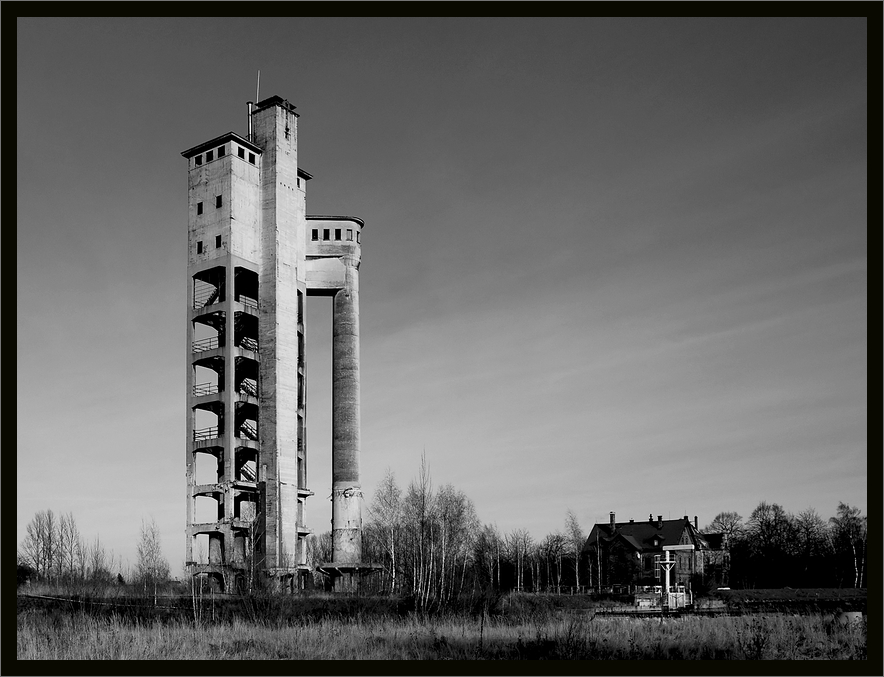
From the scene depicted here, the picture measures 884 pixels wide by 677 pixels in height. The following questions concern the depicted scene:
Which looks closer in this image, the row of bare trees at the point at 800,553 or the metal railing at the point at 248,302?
the metal railing at the point at 248,302

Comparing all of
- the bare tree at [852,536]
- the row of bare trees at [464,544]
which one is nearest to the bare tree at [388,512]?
the row of bare trees at [464,544]

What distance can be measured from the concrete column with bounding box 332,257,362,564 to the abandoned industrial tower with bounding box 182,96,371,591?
91mm

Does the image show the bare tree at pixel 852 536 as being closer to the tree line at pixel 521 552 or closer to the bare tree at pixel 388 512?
the tree line at pixel 521 552

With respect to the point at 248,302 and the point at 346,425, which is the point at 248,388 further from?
the point at 346,425

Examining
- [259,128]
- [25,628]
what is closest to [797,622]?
[25,628]

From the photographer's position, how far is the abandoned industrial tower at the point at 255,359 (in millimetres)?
42250

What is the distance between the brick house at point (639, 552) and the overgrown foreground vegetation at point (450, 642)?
46.8 meters

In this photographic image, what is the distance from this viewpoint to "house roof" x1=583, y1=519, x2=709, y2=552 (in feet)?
230

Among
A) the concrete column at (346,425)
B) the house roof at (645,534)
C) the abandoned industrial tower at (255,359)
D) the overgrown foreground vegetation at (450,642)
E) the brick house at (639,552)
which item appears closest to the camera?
the overgrown foreground vegetation at (450,642)

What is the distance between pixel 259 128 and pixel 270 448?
17.8m

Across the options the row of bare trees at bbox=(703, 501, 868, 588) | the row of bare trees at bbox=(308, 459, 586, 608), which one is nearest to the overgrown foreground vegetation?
the row of bare trees at bbox=(308, 459, 586, 608)

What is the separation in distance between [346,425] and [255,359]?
319 inches

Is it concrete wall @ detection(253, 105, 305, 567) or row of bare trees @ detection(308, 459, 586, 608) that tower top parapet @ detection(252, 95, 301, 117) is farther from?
row of bare trees @ detection(308, 459, 586, 608)

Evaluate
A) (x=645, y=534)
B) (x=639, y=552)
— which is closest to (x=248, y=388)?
(x=639, y=552)
